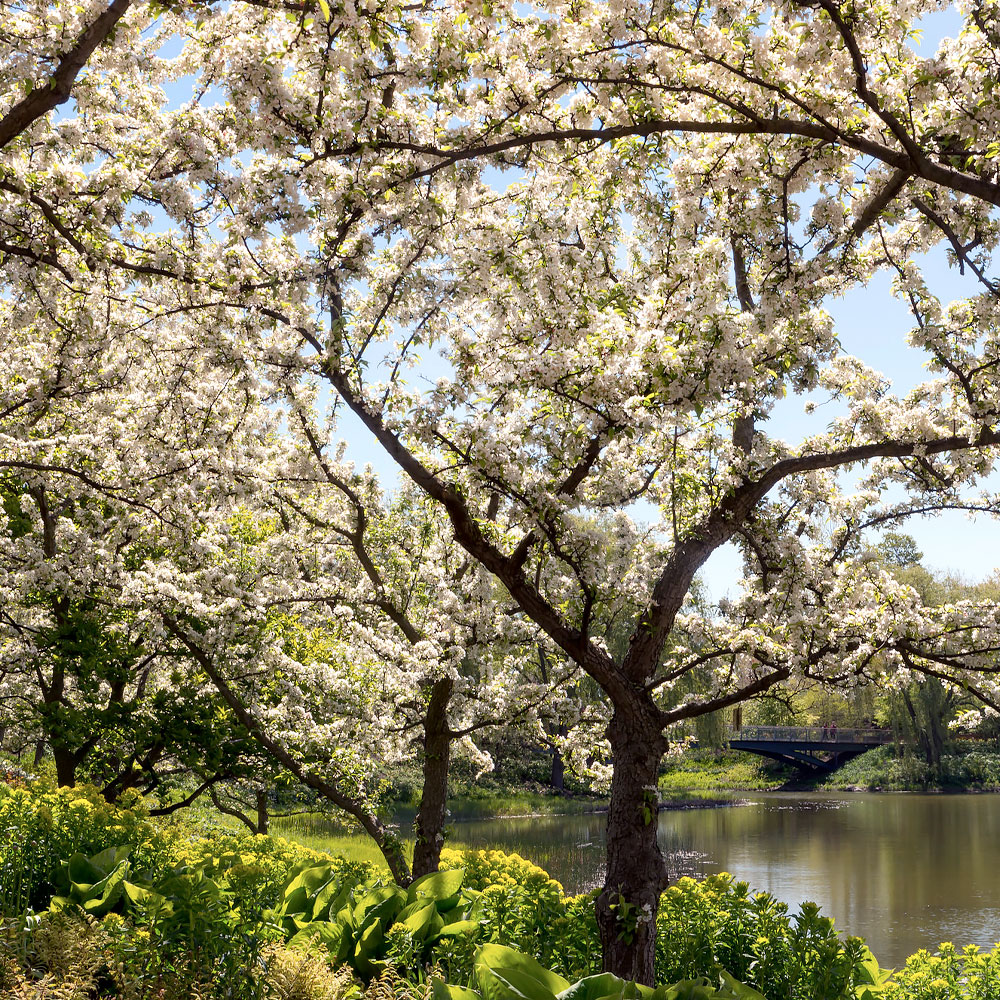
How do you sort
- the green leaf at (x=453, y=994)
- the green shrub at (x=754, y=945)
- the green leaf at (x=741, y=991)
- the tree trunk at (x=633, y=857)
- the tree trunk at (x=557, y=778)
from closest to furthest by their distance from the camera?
the green leaf at (x=453, y=994) → the green leaf at (x=741, y=991) → the green shrub at (x=754, y=945) → the tree trunk at (x=633, y=857) → the tree trunk at (x=557, y=778)

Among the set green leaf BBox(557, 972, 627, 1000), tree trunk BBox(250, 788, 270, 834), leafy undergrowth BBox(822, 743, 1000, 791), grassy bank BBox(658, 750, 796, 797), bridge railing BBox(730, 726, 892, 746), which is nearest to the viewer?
green leaf BBox(557, 972, 627, 1000)

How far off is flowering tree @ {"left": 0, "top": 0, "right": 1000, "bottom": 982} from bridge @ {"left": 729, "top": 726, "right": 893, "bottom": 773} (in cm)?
4309

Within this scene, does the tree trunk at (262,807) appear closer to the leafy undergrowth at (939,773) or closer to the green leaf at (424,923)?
the green leaf at (424,923)

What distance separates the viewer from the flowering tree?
4.80 meters

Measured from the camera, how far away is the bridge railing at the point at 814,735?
48.2m

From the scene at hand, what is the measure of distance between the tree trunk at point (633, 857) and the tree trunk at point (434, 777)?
13.9ft

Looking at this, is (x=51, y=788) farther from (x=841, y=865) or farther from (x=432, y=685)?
(x=841, y=865)

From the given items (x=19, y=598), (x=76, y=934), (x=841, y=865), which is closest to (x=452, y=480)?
(x=76, y=934)

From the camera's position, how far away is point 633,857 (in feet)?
19.3

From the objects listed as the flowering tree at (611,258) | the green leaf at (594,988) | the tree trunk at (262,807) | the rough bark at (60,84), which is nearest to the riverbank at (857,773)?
the tree trunk at (262,807)

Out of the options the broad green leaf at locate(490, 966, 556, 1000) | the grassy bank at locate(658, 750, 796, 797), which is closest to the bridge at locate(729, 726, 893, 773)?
the grassy bank at locate(658, 750, 796, 797)

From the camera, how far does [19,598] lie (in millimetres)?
9672

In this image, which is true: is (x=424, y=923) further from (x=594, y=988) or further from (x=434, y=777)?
(x=434, y=777)

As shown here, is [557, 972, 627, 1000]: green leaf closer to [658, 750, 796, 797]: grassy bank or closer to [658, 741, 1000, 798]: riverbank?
[658, 741, 1000, 798]: riverbank
